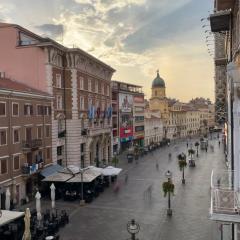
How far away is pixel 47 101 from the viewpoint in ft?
132

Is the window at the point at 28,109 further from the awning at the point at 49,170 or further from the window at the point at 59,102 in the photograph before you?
the window at the point at 59,102

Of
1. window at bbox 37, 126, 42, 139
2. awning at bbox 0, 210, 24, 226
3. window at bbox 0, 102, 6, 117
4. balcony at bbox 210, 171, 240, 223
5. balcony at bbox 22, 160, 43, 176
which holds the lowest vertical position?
awning at bbox 0, 210, 24, 226

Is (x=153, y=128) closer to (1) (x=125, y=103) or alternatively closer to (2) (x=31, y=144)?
(1) (x=125, y=103)

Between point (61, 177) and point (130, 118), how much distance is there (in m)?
48.6

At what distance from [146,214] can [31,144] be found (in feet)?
44.9

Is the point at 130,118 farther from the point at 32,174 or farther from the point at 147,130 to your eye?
the point at 32,174

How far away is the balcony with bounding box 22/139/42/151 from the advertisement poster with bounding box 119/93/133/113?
130 ft

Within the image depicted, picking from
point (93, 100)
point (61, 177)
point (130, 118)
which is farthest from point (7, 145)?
point (130, 118)

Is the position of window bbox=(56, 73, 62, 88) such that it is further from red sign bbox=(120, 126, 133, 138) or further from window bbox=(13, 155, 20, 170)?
red sign bbox=(120, 126, 133, 138)

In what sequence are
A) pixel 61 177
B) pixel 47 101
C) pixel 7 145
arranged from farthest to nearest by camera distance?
pixel 47 101 → pixel 61 177 → pixel 7 145

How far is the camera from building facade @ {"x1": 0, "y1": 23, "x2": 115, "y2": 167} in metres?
41.4

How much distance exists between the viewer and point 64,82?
45656 mm

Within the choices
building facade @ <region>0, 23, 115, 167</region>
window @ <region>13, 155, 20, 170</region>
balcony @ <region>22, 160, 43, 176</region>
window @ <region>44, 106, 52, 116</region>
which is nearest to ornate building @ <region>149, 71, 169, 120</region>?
building facade @ <region>0, 23, 115, 167</region>

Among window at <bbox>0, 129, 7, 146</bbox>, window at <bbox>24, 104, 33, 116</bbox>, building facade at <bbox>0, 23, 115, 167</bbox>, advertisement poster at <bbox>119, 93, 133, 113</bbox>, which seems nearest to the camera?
window at <bbox>0, 129, 7, 146</bbox>
